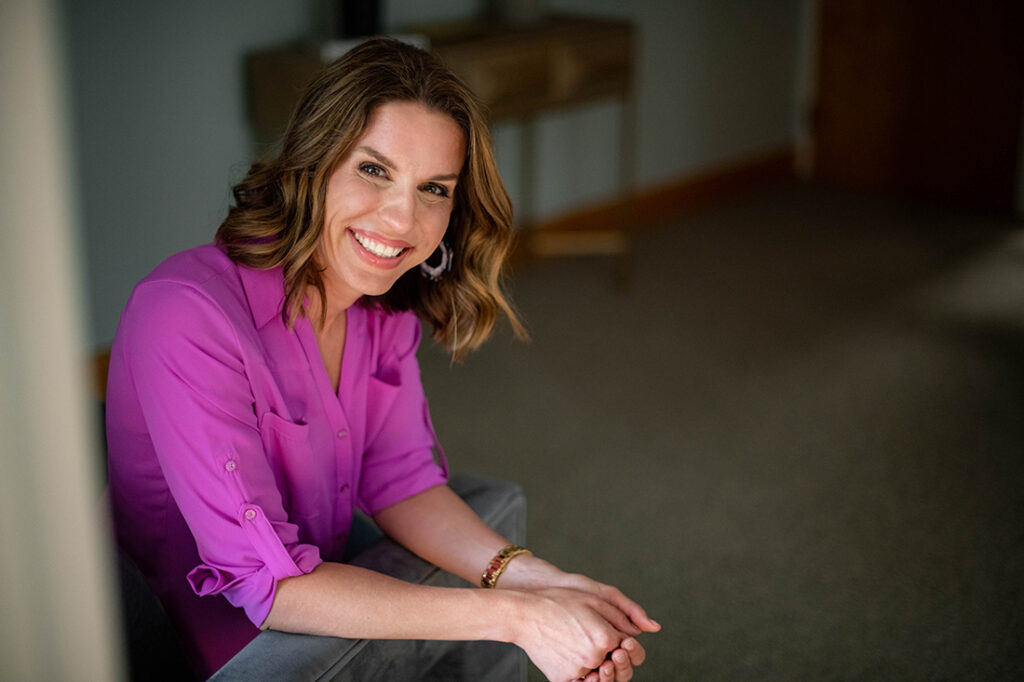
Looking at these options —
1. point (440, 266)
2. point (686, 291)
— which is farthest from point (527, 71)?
point (440, 266)

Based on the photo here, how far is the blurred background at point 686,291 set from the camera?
48 centimetres

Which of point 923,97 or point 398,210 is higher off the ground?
point 398,210

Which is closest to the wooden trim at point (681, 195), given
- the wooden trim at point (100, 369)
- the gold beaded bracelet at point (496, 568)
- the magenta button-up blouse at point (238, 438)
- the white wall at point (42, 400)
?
the wooden trim at point (100, 369)

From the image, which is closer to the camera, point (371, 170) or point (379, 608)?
point (379, 608)

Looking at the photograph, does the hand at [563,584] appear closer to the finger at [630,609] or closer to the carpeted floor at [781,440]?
the finger at [630,609]

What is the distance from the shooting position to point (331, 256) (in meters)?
1.35

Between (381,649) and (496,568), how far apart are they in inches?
8.5

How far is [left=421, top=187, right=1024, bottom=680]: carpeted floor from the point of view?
2123 millimetres

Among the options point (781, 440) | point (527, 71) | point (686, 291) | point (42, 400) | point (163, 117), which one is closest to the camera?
point (42, 400)

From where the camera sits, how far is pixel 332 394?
1360mm

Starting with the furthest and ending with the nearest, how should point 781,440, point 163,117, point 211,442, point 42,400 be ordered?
point 163,117 → point 781,440 → point 211,442 → point 42,400

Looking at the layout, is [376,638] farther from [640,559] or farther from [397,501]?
[640,559]

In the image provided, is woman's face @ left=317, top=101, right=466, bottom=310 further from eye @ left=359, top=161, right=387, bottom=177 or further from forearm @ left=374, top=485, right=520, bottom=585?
forearm @ left=374, top=485, right=520, bottom=585

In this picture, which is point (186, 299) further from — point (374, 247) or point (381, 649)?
point (381, 649)
